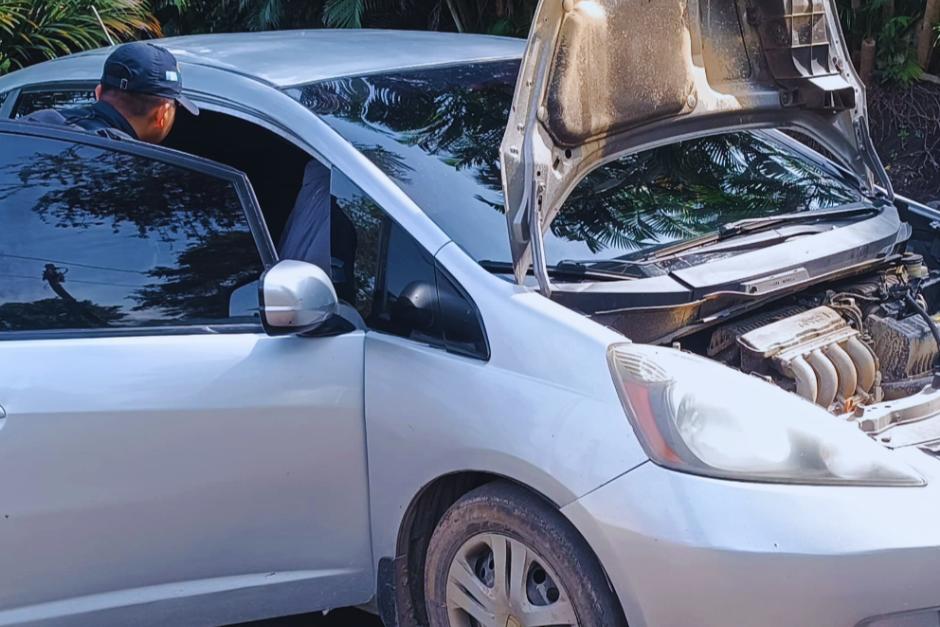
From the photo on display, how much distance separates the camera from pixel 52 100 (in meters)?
4.05

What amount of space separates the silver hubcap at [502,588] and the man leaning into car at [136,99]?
5.66 feet

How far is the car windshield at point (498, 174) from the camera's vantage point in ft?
9.77

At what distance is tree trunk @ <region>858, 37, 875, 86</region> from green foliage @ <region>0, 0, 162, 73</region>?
5.84 m

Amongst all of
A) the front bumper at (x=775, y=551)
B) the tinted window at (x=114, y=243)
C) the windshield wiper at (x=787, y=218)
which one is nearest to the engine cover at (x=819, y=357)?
the windshield wiper at (x=787, y=218)

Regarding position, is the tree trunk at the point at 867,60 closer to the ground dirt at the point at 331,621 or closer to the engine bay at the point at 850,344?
the engine bay at the point at 850,344

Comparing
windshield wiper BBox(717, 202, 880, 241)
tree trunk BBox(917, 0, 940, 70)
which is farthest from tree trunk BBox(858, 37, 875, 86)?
windshield wiper BBox(717, 202, 880, 241)

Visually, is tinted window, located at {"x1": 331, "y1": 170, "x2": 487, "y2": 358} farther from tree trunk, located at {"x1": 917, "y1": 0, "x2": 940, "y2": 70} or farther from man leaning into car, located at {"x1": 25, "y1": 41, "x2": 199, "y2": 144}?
tree trunk, located at {"x1": 917, "y1": 0, "x2": 940, "y2": 70}

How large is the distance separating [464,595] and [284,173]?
1.66m

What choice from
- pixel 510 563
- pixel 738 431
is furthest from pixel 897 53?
pixel 510 563

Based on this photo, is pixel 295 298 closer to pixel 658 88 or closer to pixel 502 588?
pixel 502 588

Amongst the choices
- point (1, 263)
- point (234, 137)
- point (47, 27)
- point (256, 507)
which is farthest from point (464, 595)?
point (47, 27)

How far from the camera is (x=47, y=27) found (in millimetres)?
9109

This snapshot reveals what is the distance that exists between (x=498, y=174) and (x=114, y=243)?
1116 millimetres

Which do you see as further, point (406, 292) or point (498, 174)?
point (498, 174)
